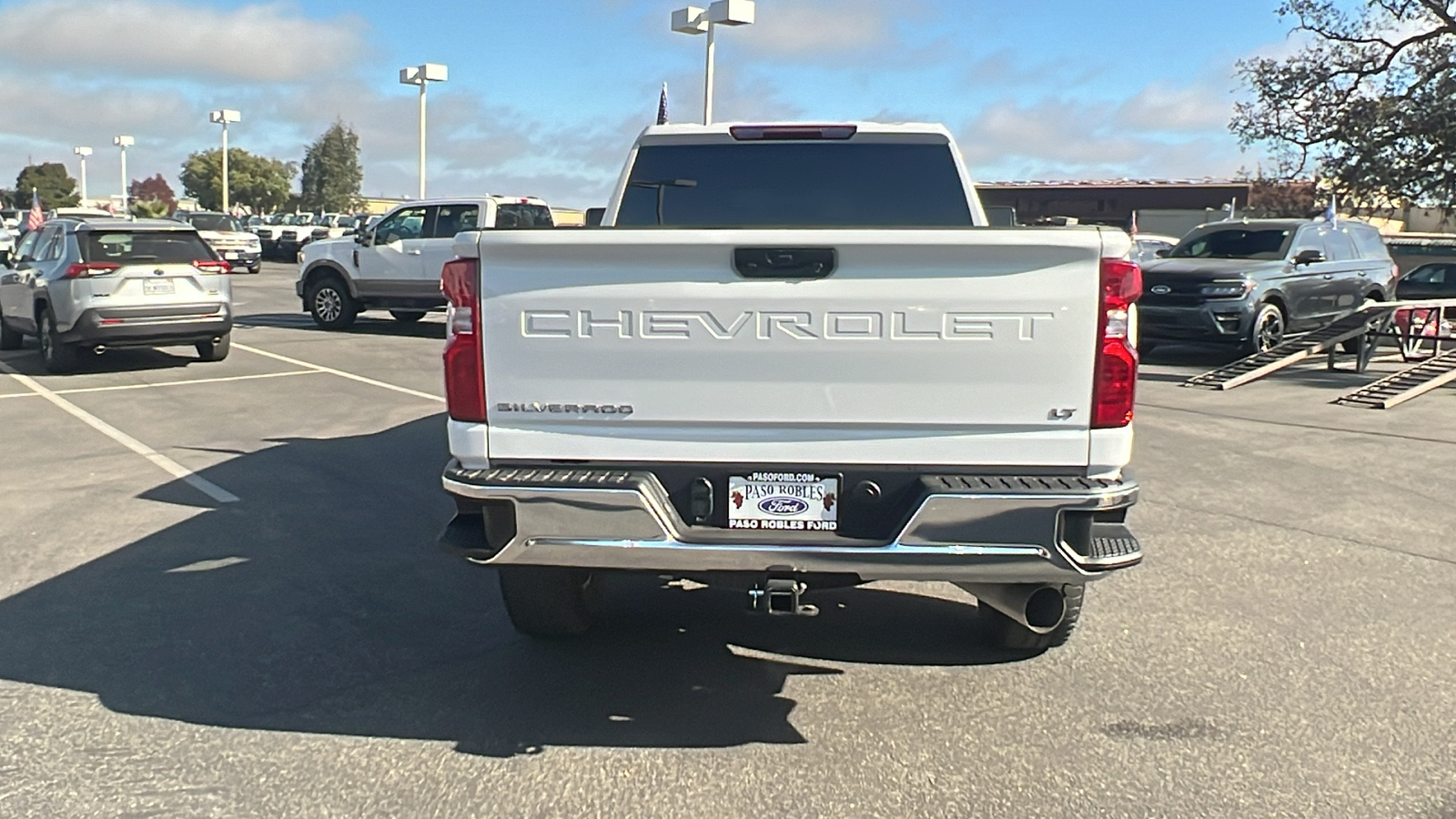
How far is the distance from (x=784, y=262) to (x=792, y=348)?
263 millimetres

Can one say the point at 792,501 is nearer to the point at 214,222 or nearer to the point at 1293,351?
the point at 1293,351

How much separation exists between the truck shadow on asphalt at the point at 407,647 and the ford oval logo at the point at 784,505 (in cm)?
81

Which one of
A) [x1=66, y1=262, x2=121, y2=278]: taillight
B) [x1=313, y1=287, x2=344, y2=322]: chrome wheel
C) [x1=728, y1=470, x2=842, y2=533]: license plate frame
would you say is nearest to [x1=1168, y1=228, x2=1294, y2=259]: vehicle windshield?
[x1=313, y1=287, x2=344, y2=322]: chrome wheel

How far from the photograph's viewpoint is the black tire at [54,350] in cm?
1304

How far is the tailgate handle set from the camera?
11.9 feet

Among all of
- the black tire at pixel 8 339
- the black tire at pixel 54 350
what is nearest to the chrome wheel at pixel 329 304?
the black tire at pixel 8 339

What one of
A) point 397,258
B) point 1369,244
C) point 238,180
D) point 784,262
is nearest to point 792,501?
point 784,262

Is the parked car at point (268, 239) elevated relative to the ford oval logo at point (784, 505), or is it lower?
elevated

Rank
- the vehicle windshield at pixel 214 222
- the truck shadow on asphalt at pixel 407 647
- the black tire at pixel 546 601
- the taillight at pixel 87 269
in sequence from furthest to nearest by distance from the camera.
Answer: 1. the vehicle windshield at pixel 214 222
2. the taillight at pixel 87 269
3. the black tire at pixel 546 601
4. the truck shadow on asphalt at pixel 407 647

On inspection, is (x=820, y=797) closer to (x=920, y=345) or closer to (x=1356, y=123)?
(x=920, y=345)

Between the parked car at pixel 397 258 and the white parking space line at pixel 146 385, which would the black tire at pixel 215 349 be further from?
the parked car at pixel 397 258

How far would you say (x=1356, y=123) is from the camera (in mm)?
27734

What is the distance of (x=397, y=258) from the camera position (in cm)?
1830

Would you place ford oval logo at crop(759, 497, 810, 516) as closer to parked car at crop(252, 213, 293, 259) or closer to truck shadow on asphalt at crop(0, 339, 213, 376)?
truck shadow on asphalt at crop(0, 339, 213, 376)
